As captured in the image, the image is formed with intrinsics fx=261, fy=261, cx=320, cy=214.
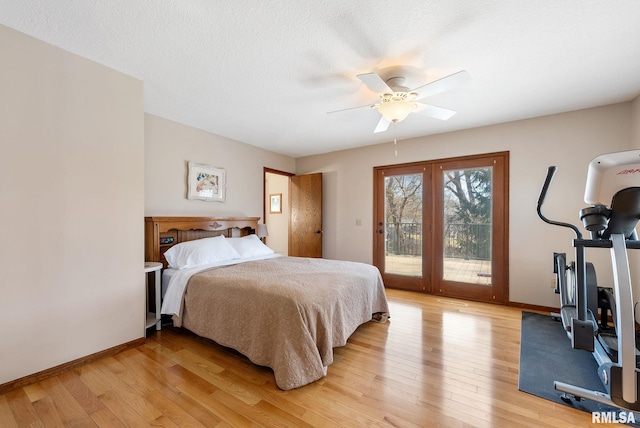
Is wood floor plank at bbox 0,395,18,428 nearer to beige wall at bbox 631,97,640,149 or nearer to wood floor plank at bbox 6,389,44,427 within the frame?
wood floor plank at bbox 6,389,44,427

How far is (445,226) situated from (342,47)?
3.07 metres

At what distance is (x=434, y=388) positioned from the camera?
1.82m

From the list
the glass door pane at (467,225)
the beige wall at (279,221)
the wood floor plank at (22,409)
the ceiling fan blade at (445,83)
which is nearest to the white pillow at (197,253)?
the wood floor plank at (22,409)

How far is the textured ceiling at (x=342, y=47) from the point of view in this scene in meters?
1.63

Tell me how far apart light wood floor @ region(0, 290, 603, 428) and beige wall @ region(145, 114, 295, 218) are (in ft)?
5.78

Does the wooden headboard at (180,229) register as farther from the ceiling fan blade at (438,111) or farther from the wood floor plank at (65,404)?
the ceiling fan blade at (438,111)

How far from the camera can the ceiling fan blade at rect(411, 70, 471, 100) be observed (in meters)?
1.90

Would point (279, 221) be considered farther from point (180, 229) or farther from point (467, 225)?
point (467, 225)

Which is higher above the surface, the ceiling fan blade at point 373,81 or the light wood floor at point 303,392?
the ceiling fan blade at point 373,81

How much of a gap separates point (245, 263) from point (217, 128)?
2.02 m

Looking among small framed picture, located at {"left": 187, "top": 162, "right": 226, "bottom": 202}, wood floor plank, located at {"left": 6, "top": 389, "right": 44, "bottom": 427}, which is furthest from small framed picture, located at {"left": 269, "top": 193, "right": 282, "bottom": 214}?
wood floor plank, located at {"left": 6, "top": 389, "right": 44, "bottom": 427}

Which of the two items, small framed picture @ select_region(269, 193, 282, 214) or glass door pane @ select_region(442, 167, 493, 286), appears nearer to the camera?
glass door pane @ select_region(442, 167, 493, 286)

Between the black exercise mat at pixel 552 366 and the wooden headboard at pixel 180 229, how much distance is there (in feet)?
11.9

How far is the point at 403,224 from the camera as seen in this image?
14.4 feet
